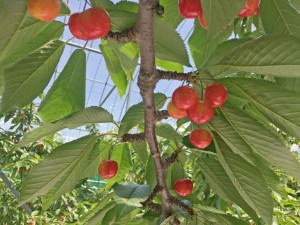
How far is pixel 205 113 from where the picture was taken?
916mm

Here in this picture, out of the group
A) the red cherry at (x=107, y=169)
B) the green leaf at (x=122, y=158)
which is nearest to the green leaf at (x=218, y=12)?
the red cherry at (x=107, y=169)

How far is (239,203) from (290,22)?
1.54ft

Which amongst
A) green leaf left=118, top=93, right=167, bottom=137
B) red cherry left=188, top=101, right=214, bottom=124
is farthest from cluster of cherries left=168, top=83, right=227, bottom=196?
green leaf left=118, top=93, right=167, bottom=137

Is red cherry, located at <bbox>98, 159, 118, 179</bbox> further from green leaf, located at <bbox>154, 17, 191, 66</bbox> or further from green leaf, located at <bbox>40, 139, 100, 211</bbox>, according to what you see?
green leaf, located at <bbox>154, 17, 191, 66</bbox>

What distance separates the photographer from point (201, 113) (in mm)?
914

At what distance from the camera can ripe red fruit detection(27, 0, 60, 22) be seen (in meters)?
0.56

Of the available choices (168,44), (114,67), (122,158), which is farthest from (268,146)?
(122,158)

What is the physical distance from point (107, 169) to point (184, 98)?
→ 0.44m

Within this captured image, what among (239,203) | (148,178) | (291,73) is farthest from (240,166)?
(148,178)

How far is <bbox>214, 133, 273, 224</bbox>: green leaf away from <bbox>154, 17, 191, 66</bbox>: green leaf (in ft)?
0.79

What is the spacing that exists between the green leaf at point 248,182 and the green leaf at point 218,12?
52 centimetres

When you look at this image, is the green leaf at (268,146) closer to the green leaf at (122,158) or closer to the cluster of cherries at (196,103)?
the cluster of cherries at (196,103)

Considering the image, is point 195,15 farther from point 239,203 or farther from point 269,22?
point 239,203

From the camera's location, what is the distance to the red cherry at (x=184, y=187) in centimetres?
127
